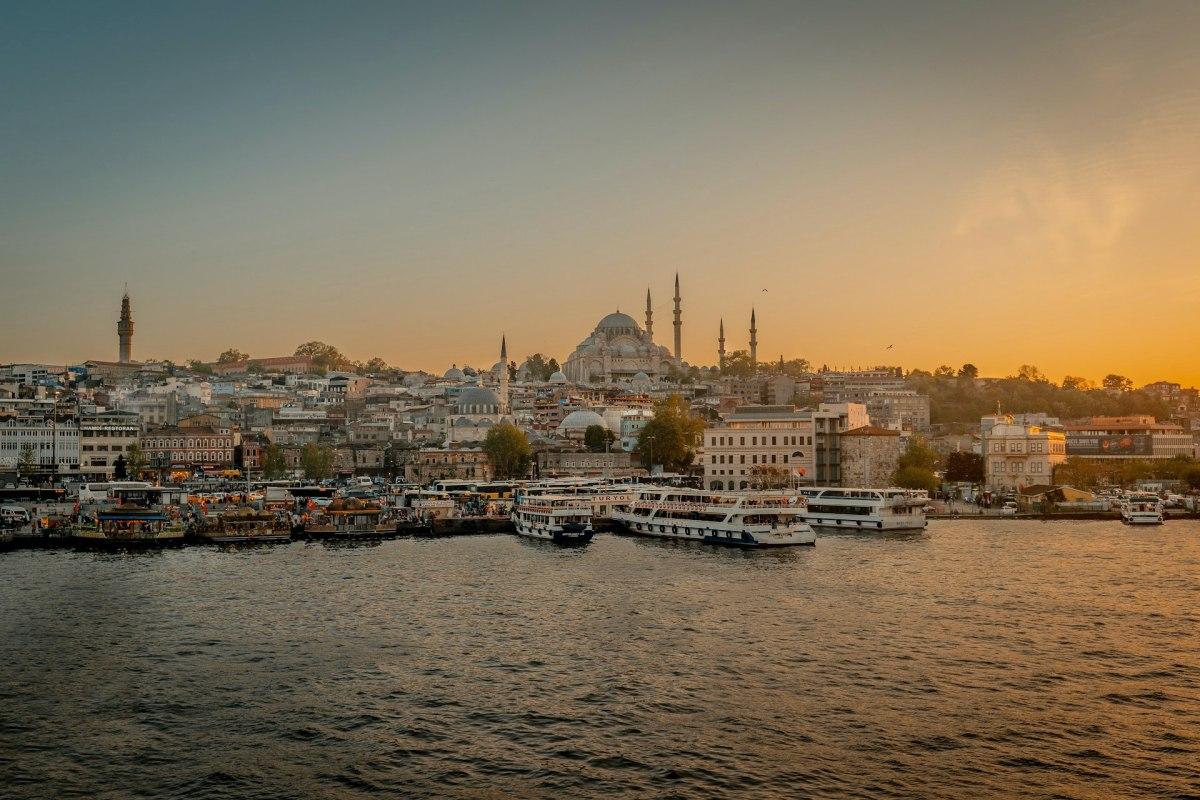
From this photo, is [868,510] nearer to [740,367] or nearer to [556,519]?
[556,519]

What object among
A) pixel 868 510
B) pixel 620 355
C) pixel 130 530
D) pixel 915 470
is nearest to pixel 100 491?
pixel 130 530

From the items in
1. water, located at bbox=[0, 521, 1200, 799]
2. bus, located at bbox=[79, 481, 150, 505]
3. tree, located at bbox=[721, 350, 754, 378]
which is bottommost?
water, located at bbox=[0, 521, 1200, 799]

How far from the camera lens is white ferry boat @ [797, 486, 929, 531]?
3816cm

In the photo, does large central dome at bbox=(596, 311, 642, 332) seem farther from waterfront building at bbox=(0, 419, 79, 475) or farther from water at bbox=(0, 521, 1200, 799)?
water at bbox=(0, 521, 1200, 799)

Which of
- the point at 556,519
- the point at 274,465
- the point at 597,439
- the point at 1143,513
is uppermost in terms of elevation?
the point at 597,439

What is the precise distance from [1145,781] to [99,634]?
16.6 meters

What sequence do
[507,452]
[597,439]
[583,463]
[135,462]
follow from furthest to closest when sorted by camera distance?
1. [597,439]
2. [583,463]
3. [507,452]
4. [135,462]

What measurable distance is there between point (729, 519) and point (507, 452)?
94.5ft

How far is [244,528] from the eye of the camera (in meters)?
35.7

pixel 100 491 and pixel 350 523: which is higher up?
pixel 100 491

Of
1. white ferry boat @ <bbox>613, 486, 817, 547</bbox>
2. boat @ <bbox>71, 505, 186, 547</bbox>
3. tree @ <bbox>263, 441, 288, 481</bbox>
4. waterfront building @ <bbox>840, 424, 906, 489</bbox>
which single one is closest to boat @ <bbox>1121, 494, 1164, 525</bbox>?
waterfront building @ <bbox>840, 424, 906, 489</bbox>

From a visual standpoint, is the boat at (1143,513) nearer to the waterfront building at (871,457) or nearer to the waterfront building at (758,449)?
the waterfront building at (871,457)

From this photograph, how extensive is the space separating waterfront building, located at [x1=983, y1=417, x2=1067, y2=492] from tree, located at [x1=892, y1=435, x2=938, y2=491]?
426cm

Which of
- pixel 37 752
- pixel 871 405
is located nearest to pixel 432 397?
pixel 871 405
